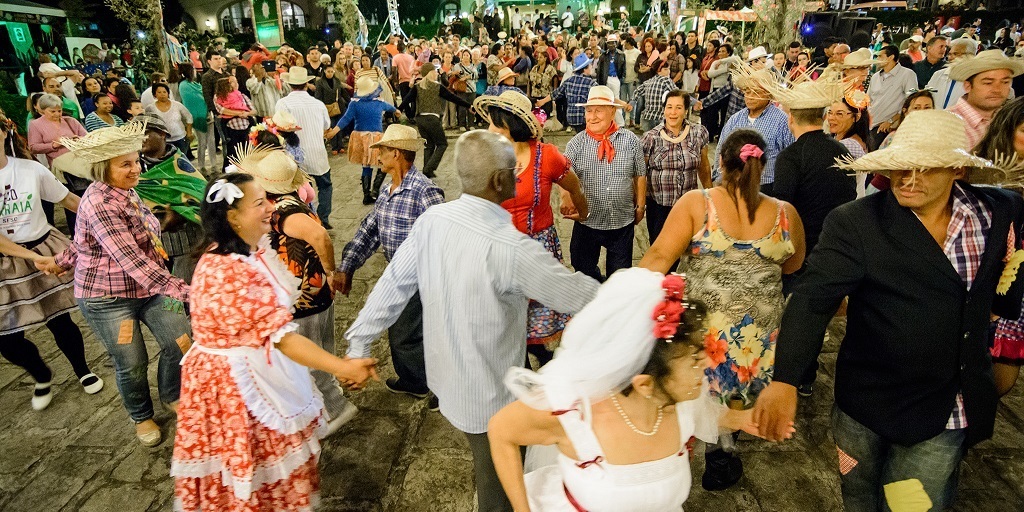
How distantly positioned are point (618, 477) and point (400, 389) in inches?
94.8

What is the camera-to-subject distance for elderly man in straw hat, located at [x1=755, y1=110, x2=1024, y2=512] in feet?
5.99

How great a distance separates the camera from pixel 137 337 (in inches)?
126

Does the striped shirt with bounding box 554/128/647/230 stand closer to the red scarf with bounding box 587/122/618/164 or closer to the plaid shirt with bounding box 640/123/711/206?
the red scarf with bounding box 587/122/618/164

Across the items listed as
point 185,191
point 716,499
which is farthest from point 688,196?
point 185,191

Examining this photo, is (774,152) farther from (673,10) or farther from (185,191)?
(673,10)

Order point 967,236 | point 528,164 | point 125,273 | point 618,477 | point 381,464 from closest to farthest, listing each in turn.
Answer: point 618,477
point 967,236
point 125,273
point 381,464
point 528,164

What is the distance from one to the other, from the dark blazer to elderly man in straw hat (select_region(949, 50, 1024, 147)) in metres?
2.48

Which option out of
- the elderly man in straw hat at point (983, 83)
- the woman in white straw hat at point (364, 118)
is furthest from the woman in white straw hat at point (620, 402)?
the woman in white straw hat at point (364, 118)

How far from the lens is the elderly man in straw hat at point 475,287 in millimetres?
2066

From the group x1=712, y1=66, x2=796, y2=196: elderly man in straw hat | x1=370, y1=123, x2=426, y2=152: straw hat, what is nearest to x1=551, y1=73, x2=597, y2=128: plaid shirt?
x1=712, y1=66, x2=796, y2=196: elderly man in straw hat

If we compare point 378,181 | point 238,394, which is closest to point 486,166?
point 238,394

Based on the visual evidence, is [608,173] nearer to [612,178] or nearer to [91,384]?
[612,178]

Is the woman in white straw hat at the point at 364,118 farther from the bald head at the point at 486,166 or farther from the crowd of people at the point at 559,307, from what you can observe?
the bald head at the point at 486,166

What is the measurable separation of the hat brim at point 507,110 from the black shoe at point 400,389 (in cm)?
175
